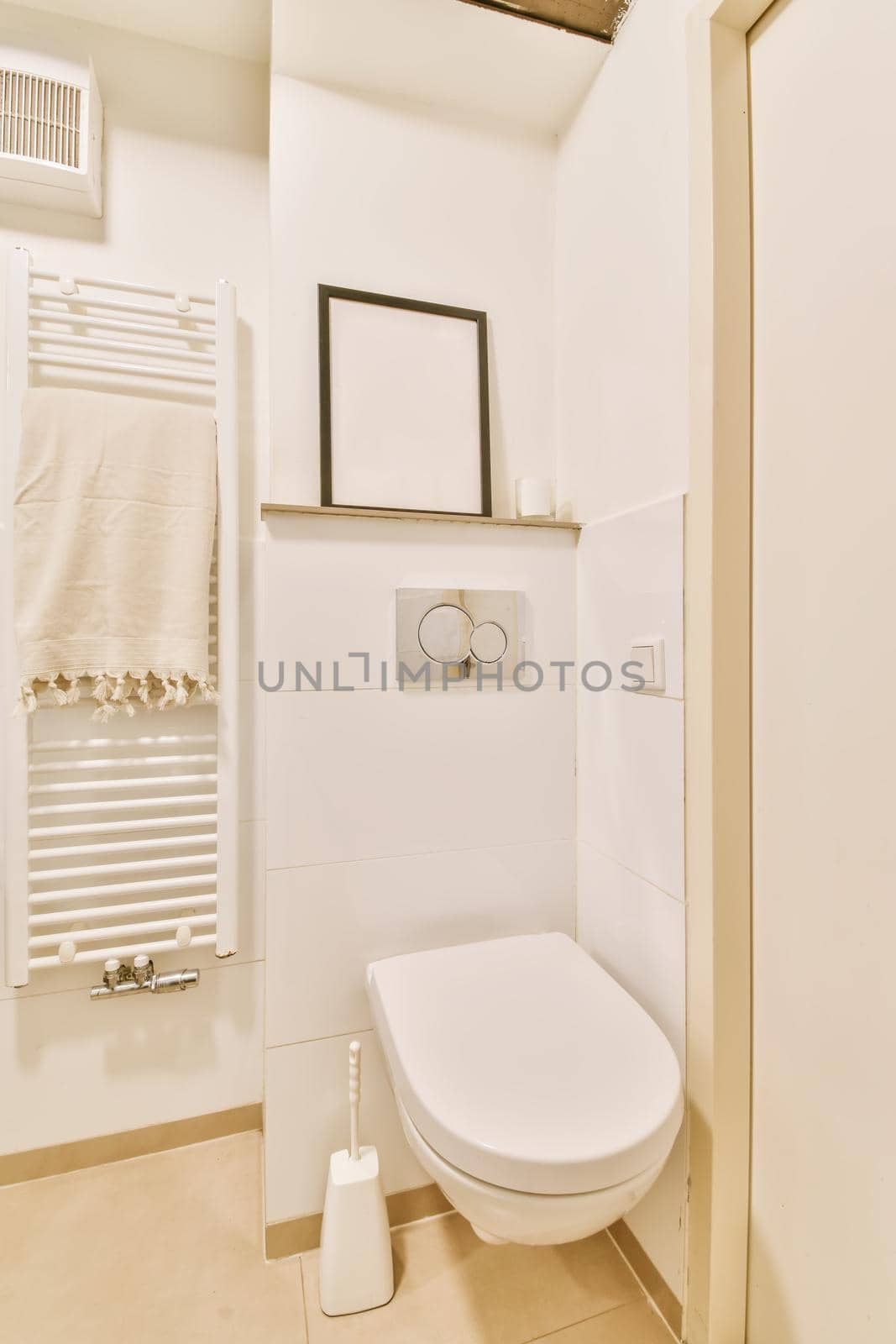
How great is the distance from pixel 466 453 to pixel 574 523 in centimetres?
26

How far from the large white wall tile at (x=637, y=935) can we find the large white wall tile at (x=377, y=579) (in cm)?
40

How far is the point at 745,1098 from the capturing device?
85 cm

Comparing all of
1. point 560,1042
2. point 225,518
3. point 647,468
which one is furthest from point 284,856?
point 647,468

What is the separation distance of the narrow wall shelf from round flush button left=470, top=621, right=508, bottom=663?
7.7 inches

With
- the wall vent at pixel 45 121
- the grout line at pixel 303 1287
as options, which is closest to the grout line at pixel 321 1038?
the grout line at pixel 303 1287

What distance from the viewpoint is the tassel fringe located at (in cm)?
108

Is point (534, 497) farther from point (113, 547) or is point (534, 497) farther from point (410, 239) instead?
point (113, 547)

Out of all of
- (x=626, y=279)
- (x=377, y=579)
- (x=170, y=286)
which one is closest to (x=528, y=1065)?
(x=377, y=579)

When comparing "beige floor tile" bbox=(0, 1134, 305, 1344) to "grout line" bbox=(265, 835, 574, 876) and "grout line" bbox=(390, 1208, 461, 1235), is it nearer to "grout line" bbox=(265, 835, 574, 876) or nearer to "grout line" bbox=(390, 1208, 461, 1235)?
"grout line" bbox=(390, 1208, 461, 1235)

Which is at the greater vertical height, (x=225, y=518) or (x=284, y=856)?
(x=225, y=518)

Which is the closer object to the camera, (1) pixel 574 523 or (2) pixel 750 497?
(2) pixel 750 497

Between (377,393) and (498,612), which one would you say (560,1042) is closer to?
(498,612)

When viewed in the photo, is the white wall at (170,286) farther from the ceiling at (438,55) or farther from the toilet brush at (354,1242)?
the toilet brush at (354,1242)

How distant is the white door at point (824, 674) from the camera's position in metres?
0.67
